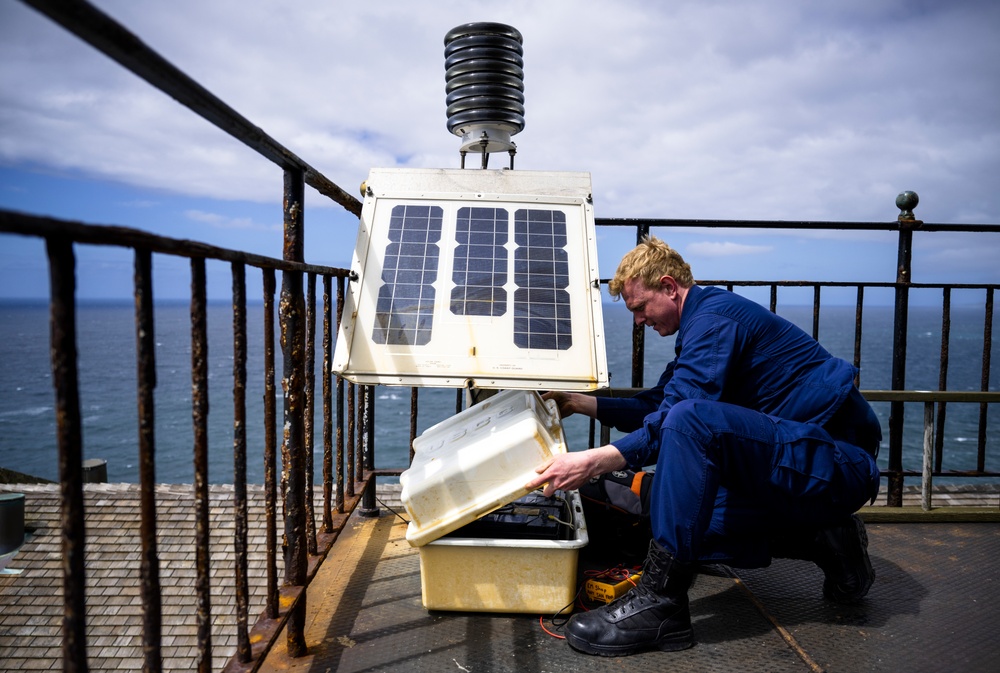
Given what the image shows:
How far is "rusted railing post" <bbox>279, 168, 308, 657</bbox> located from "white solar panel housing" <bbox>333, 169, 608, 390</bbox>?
0.37 meters

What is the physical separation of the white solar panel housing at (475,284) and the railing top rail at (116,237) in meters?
0.72

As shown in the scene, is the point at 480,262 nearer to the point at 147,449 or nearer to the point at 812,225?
the point at 147,449

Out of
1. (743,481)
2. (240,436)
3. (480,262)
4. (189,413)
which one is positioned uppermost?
(480,262)

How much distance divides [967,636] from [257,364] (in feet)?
311

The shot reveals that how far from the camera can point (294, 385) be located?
1.83 metres

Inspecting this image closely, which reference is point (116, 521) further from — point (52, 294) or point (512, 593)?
point (52, 294)

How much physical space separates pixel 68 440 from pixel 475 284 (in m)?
1.68

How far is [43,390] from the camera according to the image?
81.9m

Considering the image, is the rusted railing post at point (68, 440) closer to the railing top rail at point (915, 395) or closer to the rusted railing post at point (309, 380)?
the rusted railing post at point (309, 380)

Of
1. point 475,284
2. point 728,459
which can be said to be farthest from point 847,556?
point 475,284

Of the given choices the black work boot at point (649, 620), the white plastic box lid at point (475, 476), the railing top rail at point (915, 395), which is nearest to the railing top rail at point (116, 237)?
the white plastic box lid at point (475, 476)

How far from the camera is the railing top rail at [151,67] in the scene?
0.84m

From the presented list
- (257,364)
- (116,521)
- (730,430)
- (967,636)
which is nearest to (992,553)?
(967,636)

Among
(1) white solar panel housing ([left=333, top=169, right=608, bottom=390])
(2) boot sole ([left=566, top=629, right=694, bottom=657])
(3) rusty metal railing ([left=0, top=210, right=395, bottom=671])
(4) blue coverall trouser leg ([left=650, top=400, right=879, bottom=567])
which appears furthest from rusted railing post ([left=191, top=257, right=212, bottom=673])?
(4) blue coverall trouser leg ([left=650, top=400, right=879, bottom=567])
